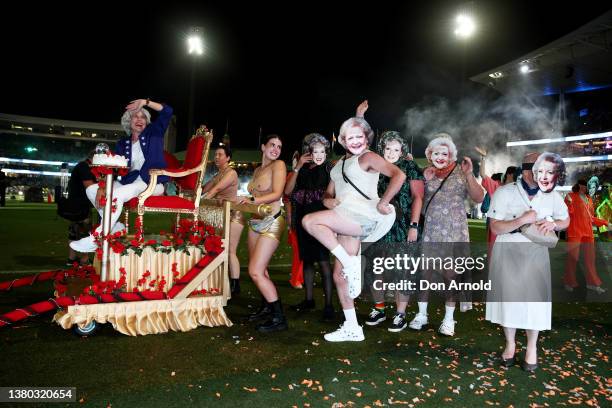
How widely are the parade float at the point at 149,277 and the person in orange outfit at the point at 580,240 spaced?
5.91 meters

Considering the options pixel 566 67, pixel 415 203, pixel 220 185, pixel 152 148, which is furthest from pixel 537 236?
pixel 566 67

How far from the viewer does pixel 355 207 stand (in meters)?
3.81

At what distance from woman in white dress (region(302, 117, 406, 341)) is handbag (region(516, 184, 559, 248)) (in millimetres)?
1037

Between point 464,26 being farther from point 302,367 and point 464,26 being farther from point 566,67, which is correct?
point 566,67

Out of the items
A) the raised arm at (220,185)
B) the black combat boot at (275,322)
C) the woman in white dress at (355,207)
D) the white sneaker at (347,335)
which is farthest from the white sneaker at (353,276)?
Answer: the raised arm at (220,185)

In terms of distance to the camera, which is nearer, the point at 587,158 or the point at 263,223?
the point at 263,223

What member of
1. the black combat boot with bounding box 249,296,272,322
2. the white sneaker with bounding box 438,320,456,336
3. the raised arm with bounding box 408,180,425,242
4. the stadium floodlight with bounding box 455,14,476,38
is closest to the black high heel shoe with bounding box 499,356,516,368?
the white sneaker with bounding box 438,320,456,336

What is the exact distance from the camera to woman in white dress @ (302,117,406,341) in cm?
377

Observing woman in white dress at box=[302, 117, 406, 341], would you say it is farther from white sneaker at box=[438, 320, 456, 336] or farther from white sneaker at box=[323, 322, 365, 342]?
white sneaker at box=[438, 320, 456, 336]

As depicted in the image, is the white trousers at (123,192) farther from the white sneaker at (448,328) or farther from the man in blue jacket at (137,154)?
the white sneaker at (448,328)

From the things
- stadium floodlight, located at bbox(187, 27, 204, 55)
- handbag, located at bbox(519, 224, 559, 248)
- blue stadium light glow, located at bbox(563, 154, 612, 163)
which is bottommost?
handbag, located at bbox(519, 224, 559, 248)

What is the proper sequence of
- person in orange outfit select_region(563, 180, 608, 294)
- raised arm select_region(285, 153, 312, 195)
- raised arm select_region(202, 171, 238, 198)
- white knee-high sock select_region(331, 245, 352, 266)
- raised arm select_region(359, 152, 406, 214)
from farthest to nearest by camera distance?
person in orange outfit select_region(563, 180, 608, 294)
raised arm select_region(202, 171, 238, 198)
raised arm select_region(285, 153, 312, 195)
white knee-high sock select_region(331, 245, 352, 266)
raised arm select_region(359, 152, 406, 214)

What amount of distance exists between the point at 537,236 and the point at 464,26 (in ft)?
31.6

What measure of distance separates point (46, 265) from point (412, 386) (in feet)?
22.9
